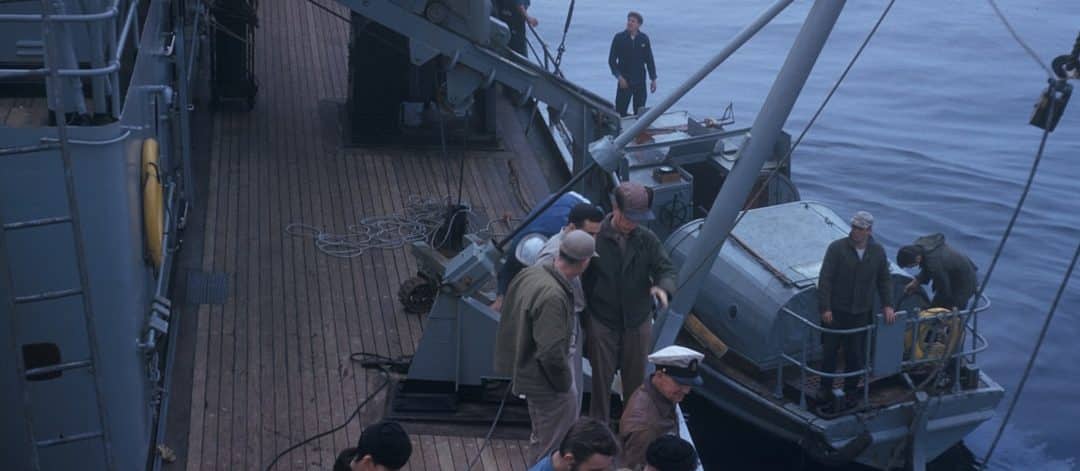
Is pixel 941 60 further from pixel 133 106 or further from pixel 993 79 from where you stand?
pixel 133 106

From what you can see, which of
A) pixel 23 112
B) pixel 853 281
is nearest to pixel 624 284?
pixel 23 112

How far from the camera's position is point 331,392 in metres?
8.11

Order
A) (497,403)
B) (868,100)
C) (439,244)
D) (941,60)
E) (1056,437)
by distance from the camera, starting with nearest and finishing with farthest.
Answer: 1. (497,403)
2. (439,244)
3. (1056,437)
4. (868,100)
5. (941,60)

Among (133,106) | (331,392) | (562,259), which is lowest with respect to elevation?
(331,392)

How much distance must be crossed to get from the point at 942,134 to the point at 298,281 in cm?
2080

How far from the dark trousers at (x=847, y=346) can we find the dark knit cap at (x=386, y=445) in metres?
6.08

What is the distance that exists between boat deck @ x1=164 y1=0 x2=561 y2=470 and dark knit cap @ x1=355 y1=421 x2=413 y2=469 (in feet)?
8.90

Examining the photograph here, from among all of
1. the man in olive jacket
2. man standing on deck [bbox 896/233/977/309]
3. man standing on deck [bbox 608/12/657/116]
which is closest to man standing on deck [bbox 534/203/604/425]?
the man in olive jacket

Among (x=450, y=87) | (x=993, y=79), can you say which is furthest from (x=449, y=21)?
(x=993, y=79)

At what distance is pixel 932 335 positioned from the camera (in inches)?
443

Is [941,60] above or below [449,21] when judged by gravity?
below

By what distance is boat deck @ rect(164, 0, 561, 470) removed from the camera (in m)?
7.53

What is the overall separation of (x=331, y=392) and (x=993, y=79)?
28677 mm

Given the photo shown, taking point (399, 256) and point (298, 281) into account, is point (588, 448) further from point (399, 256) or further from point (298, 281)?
point (399, 256)
